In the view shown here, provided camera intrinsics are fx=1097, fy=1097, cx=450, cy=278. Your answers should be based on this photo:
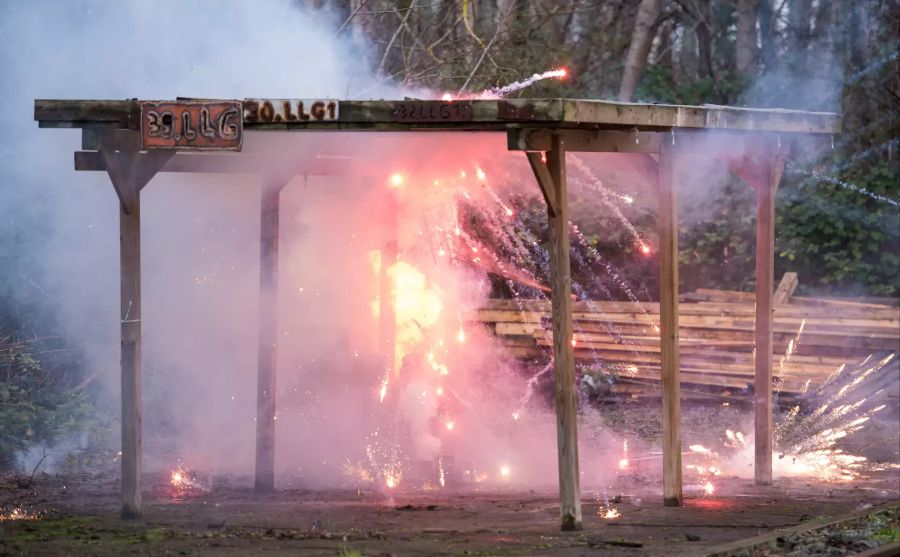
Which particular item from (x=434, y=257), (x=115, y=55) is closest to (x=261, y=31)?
(x=115, y=55)

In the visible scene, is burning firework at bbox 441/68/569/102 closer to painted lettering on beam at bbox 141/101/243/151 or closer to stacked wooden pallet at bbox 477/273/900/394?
stacked wooden pallet at bbox 477/273/900/394

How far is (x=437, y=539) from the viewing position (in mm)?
7273

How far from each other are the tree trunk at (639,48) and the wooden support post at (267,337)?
14.3 m

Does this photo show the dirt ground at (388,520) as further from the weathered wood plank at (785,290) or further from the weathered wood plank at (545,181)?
the weathered wood plank at (785,290)

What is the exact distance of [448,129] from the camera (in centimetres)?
727

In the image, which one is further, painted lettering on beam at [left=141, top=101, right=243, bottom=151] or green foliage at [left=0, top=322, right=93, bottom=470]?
Result: green foliage at [left=0, top=322, right=93, bottom=470]

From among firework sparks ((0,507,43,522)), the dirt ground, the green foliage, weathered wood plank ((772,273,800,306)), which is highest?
weathered wood plank ((772,273,800,306))

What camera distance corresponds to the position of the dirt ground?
7000 mm

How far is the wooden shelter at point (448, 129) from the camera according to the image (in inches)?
285

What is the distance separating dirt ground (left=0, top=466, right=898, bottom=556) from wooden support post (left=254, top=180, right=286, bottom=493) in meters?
0.28

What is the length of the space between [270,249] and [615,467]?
410 cm

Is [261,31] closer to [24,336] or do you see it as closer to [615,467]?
[24,336]

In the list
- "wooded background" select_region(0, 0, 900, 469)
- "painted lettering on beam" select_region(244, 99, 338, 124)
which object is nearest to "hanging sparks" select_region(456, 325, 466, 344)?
"wooded background" select_region(0, 0, 900, 469)

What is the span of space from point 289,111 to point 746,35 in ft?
63.2
